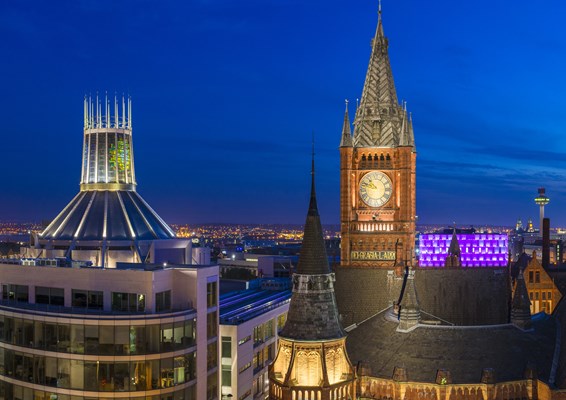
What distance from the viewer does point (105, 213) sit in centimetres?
7312

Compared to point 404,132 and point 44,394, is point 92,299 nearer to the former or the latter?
point 44,394

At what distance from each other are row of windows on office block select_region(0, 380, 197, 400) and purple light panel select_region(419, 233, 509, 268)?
115 metres

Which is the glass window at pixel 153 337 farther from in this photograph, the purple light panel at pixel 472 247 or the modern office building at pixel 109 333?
the purple light panel at pixel 472 247

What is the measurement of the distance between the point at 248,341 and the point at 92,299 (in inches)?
689

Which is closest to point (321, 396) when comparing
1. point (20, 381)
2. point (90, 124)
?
point (20, 381)

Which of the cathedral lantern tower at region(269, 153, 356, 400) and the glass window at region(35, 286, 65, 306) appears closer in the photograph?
the cathedral lantern tower at region(269, 153, 356, 400)

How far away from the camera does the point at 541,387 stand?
133 feet

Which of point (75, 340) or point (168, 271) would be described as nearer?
point (75, 340)

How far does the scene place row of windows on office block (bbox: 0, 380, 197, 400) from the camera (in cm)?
5184

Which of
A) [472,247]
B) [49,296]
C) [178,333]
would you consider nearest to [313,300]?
[178,333]

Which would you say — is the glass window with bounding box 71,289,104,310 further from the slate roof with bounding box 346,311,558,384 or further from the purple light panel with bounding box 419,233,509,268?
the purple light panel with bounding box 419,233,509,268

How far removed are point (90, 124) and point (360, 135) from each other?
113 ft

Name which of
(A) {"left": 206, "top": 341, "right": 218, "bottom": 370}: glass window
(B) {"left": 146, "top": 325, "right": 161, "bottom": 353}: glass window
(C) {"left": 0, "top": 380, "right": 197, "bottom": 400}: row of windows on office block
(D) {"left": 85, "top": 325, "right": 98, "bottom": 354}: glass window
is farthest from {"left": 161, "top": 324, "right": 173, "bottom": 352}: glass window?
(A) {"left": 206, "top": 341, "right": 218, "bottom": 370}: glass window

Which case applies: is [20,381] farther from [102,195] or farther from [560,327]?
[560,327]
